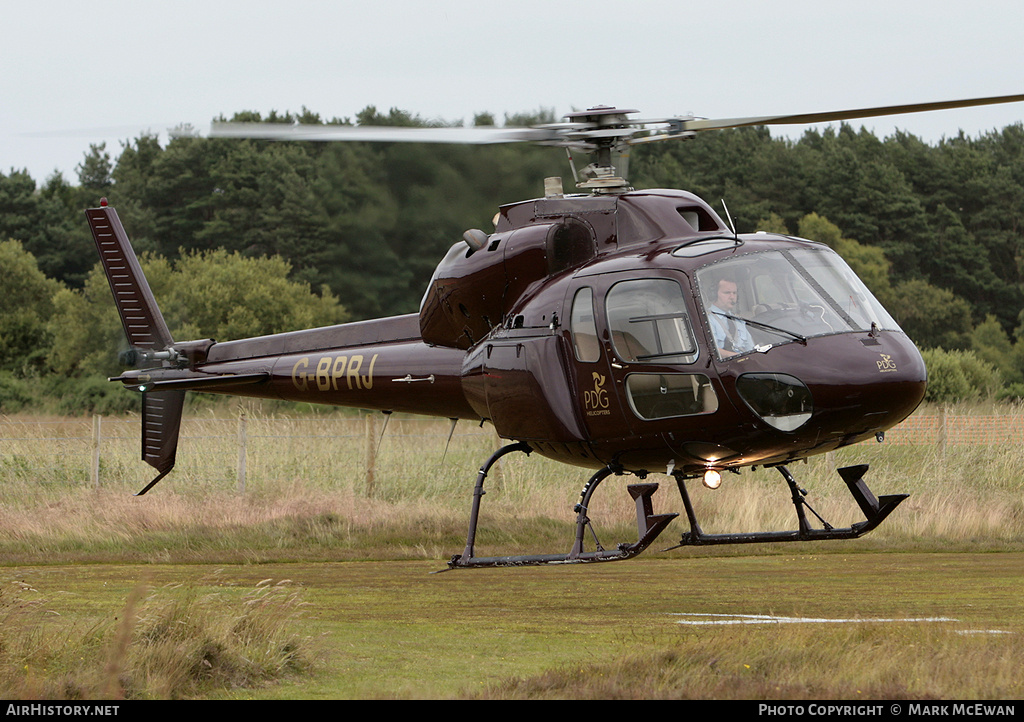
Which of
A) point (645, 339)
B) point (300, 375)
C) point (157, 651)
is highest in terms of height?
point (645, 339)

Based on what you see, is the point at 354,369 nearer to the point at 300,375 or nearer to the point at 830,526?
the point at 300,375

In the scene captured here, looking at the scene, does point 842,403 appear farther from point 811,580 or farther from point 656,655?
point 811,580

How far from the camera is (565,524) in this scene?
1684 centimetres

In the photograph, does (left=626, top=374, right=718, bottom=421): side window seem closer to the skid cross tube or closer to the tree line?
the skid cross tube

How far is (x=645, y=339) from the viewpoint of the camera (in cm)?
998

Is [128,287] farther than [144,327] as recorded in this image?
Yes

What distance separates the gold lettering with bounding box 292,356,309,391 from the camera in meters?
13.8

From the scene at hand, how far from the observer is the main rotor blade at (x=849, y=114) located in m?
8.95

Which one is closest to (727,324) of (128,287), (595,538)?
(595,538)

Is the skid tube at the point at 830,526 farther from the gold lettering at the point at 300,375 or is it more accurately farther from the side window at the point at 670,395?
the gold lettering at the point at 300,375

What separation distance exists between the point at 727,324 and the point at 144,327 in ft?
29.3

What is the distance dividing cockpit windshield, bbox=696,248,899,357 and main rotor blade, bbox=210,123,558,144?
2154 mm

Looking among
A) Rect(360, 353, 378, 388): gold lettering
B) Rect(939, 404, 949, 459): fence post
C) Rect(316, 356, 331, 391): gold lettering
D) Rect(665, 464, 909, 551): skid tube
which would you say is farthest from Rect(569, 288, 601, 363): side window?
Rect(939, 404, 949, 459): fence post

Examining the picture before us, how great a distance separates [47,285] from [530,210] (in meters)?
43.6
